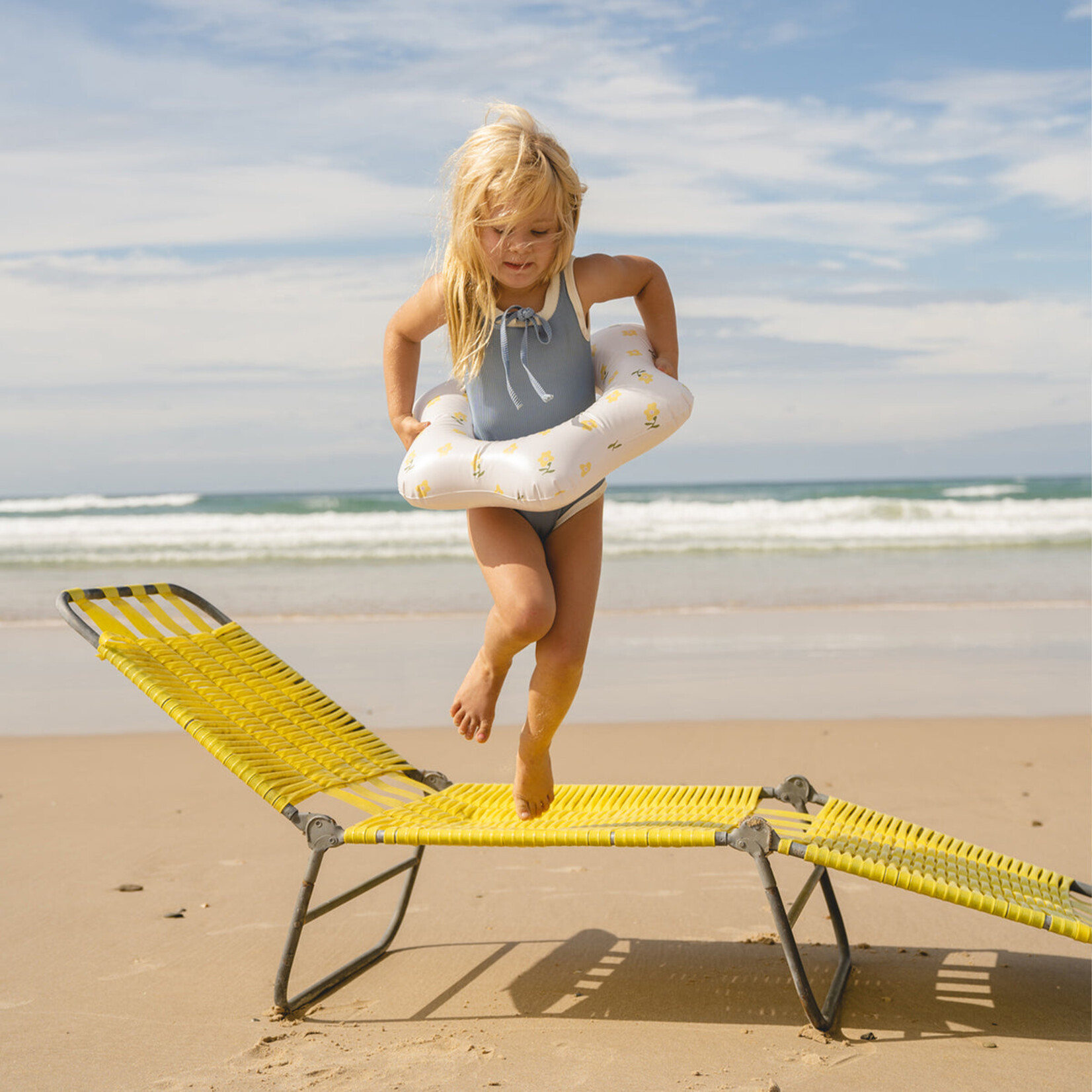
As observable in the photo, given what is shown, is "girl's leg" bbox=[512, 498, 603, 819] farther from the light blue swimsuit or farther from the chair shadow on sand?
the chair shadow on sand

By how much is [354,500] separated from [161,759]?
25222mm

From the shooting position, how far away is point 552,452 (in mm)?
3174

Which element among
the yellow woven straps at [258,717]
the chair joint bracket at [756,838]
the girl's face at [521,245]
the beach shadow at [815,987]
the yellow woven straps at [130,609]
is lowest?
the beach shadow at [815,987]

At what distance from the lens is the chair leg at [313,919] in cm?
336

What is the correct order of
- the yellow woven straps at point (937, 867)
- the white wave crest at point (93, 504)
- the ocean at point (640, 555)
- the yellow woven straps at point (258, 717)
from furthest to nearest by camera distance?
the white wave crest at point (93, 504) → the ocean at point (640, 555) → the yellow woven straps at point (258, 717) → the yellow woven straps at point (937, 867)

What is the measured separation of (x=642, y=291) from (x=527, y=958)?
216cm

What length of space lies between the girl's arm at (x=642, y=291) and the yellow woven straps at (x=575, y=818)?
4.42ft

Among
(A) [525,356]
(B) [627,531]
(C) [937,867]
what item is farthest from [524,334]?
(B) [627,531]

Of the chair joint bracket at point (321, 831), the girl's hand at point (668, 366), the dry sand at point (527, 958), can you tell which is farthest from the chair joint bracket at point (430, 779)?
the girl's hand at point (668, 366)

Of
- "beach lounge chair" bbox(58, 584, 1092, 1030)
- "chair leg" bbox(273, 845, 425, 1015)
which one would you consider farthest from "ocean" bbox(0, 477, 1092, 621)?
"chair leg" bbox(273, 845, 425, 1015)

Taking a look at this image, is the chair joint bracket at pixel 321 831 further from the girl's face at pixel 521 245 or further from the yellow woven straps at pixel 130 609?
the girl's face at pixel 521 245

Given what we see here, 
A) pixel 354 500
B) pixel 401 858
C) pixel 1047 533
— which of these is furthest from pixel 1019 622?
pixel 354 500

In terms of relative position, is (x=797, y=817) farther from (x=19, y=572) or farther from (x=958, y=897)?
(x=19, y=572)

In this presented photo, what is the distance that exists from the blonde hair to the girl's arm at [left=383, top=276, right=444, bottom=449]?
6 cm
